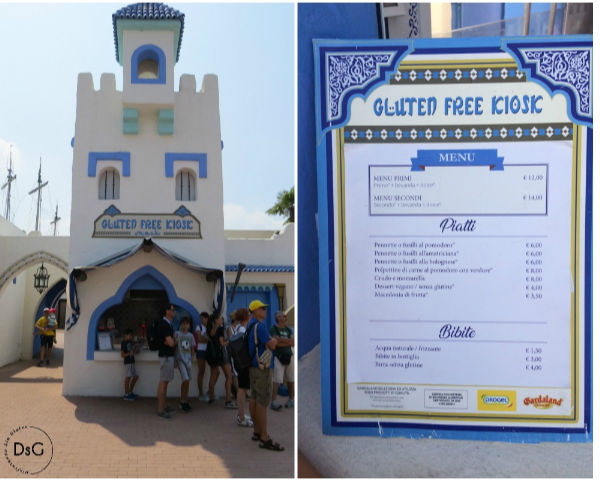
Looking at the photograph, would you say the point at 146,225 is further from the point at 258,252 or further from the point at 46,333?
the point at 46,333

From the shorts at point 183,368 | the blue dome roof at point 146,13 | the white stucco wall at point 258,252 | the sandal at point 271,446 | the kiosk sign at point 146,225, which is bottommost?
the sandal at point 271,446

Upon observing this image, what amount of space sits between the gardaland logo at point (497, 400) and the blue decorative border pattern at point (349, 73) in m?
1.98

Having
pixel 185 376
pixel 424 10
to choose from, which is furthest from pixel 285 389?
pixel 424 10

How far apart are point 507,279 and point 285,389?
12.6ft

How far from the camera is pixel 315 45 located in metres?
4.48

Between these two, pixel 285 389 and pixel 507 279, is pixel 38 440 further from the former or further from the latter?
pixel 507 279

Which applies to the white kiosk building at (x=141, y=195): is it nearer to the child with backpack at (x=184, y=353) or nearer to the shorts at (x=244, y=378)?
the child with backpack at (x=184, y=353)

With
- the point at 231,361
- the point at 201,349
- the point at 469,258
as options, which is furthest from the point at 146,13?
the point at 469,258

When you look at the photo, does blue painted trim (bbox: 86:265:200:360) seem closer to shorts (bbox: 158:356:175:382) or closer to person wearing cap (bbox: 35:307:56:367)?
shorts (bbox: 158:356:175:382)

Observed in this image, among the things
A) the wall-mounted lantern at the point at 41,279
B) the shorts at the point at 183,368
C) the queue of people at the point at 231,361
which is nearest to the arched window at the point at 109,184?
the queue of people at the point at 231,361

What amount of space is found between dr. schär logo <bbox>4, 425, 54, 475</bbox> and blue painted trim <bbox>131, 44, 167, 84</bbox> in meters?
5.44

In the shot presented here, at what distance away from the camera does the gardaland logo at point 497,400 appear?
4285 millimetres

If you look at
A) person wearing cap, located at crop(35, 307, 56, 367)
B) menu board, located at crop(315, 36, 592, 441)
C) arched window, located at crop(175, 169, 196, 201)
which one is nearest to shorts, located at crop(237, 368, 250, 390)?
menu board, located at crop(315, 36, 592, 441)

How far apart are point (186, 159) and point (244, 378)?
4.62 meters
